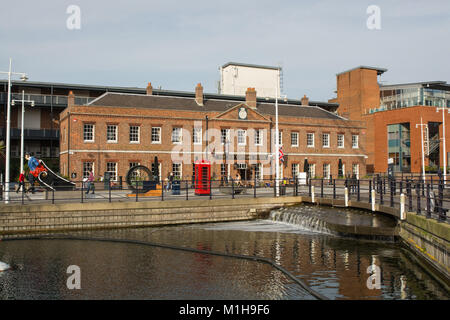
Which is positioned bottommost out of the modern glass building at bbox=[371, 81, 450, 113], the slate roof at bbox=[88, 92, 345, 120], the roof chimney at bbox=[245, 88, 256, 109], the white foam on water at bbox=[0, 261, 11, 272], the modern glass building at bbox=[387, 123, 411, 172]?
the white foam on water at bbox=[0, 261, 11, 272]

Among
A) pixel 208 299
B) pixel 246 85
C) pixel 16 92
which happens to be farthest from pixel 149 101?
pixel 208 299

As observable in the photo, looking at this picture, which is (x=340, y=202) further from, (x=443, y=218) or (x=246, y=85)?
(x=246, y=85)

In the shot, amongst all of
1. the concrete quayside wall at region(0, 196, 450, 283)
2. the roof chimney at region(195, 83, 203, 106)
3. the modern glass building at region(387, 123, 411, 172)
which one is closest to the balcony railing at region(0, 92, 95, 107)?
the roof chimney at region(195, 83, 203, 106)

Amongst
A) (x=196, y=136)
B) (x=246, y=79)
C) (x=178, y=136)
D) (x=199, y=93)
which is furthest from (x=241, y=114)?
(x=246, y=79)

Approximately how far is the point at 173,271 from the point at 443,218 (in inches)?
292

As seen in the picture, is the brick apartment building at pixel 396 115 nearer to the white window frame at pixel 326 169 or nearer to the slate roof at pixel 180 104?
the slate roof at pixel 180 104

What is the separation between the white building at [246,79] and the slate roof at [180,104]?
39.8 feet

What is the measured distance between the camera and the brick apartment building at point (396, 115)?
53.9 metres

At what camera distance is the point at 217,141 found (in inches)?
1623

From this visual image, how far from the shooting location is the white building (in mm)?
59969

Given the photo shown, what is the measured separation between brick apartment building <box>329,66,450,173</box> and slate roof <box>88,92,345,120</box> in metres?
6.20

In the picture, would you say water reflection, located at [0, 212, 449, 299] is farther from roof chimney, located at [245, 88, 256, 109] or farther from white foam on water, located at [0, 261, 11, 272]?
roof chimney, located at [245, 88, 256, 109]

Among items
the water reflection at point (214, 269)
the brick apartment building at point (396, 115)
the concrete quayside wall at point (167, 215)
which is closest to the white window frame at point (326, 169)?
the brick apartment building at point (396, 115)

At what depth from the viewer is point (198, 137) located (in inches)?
1606
